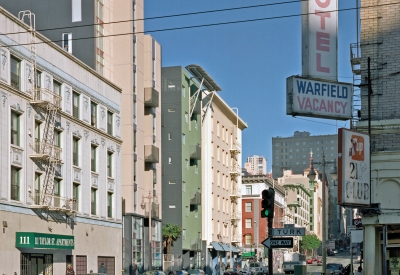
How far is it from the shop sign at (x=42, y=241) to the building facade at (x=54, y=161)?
6 cm

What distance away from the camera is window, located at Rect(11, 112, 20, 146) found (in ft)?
135

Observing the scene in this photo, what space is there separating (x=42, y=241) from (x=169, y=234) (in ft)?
105

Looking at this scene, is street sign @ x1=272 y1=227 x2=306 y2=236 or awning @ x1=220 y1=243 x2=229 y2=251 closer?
street sign @ x1=272 y1=227 x2=306 y2=236

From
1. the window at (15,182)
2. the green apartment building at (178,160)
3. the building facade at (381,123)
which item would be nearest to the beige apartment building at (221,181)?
the green apartment building at (178,160)

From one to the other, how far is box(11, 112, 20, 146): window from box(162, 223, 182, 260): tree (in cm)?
3334

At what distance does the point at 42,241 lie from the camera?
4181cm

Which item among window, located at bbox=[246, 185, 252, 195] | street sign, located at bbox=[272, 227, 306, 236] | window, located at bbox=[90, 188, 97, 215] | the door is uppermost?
window, located at bbox=[246, 185, 252, 195]

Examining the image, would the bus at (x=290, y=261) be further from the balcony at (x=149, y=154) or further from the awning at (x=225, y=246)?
the balcony at (x=149, y=154)

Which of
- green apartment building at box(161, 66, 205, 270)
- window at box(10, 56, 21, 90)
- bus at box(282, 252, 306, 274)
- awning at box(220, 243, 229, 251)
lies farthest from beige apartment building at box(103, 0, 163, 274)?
bus at box(282, 252, 306, 274)

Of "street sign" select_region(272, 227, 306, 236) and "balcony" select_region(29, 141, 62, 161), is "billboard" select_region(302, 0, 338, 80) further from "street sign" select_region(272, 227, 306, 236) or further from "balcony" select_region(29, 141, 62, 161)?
"balcony" select_region(29, 141, 62, 161)

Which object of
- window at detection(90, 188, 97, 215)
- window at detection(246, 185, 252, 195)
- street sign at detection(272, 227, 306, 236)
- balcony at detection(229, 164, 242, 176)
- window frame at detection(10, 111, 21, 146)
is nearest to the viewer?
street sign at detection(272, 227, 306, 236)

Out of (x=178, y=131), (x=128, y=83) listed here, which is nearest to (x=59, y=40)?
(x=128, y=83)

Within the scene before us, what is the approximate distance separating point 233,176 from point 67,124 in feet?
189

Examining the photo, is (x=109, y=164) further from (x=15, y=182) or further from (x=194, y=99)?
(x=194, y=99)
